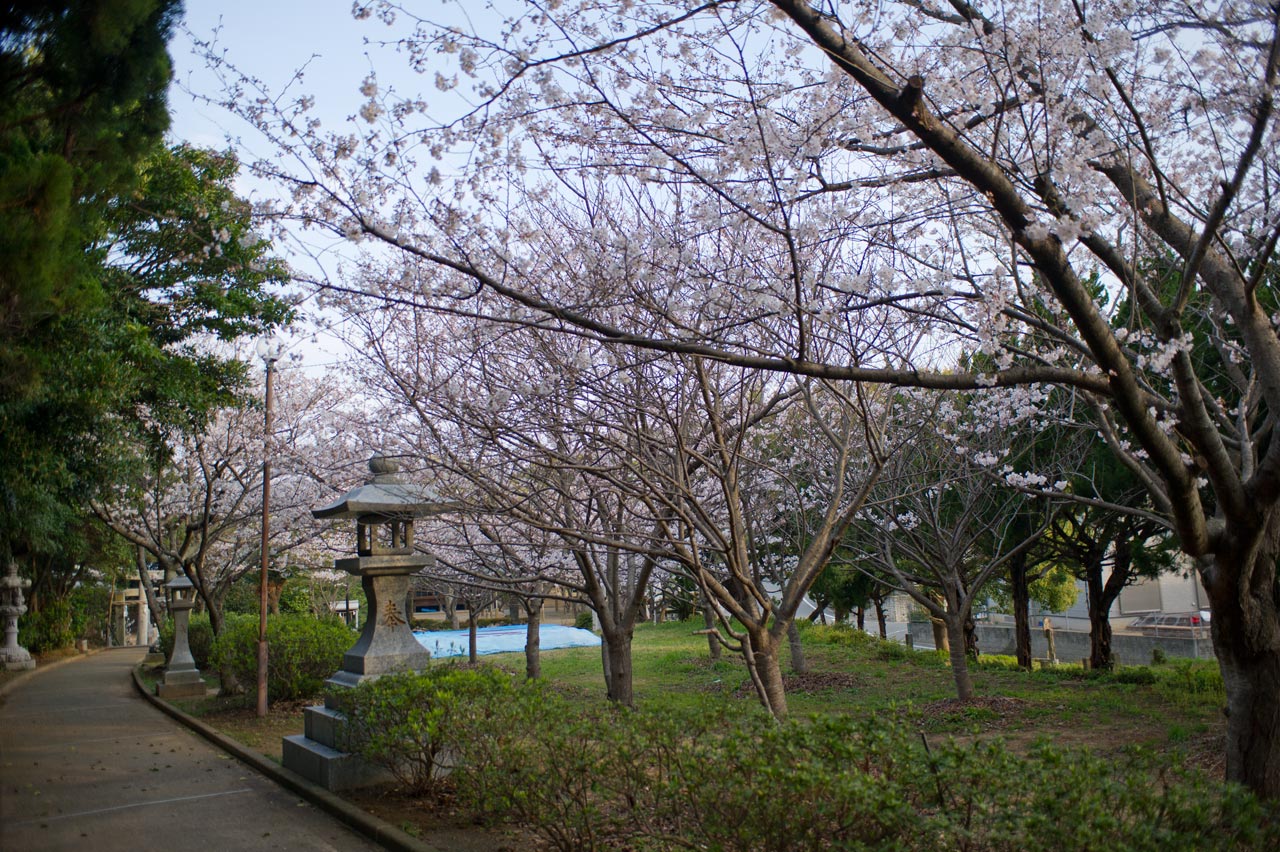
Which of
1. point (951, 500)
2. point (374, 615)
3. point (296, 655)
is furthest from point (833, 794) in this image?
point (951, 500)

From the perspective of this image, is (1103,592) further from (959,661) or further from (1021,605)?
(959,661)

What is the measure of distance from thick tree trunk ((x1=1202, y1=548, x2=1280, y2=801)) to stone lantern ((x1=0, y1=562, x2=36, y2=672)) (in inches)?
990

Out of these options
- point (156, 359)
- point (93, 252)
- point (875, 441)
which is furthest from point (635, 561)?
point (93, 252)

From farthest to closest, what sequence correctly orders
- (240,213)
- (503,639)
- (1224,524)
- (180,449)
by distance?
(503,639), (180,449), (1224,524), (240,213)

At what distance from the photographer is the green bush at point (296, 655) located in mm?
12008

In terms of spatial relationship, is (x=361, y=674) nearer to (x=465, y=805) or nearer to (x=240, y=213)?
(x=465, y=805)

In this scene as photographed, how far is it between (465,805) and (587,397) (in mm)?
3018

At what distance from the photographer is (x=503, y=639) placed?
29.2m

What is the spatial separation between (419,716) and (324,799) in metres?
1.40

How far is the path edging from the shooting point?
218 inches

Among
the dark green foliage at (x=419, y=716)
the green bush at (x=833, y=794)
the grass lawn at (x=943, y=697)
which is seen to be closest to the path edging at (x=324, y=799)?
the grass lawn at (x=943, y=697)

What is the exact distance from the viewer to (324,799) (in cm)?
675

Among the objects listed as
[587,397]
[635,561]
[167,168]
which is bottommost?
[635,561]

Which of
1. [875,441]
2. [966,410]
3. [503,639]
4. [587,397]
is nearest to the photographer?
[875,441]
